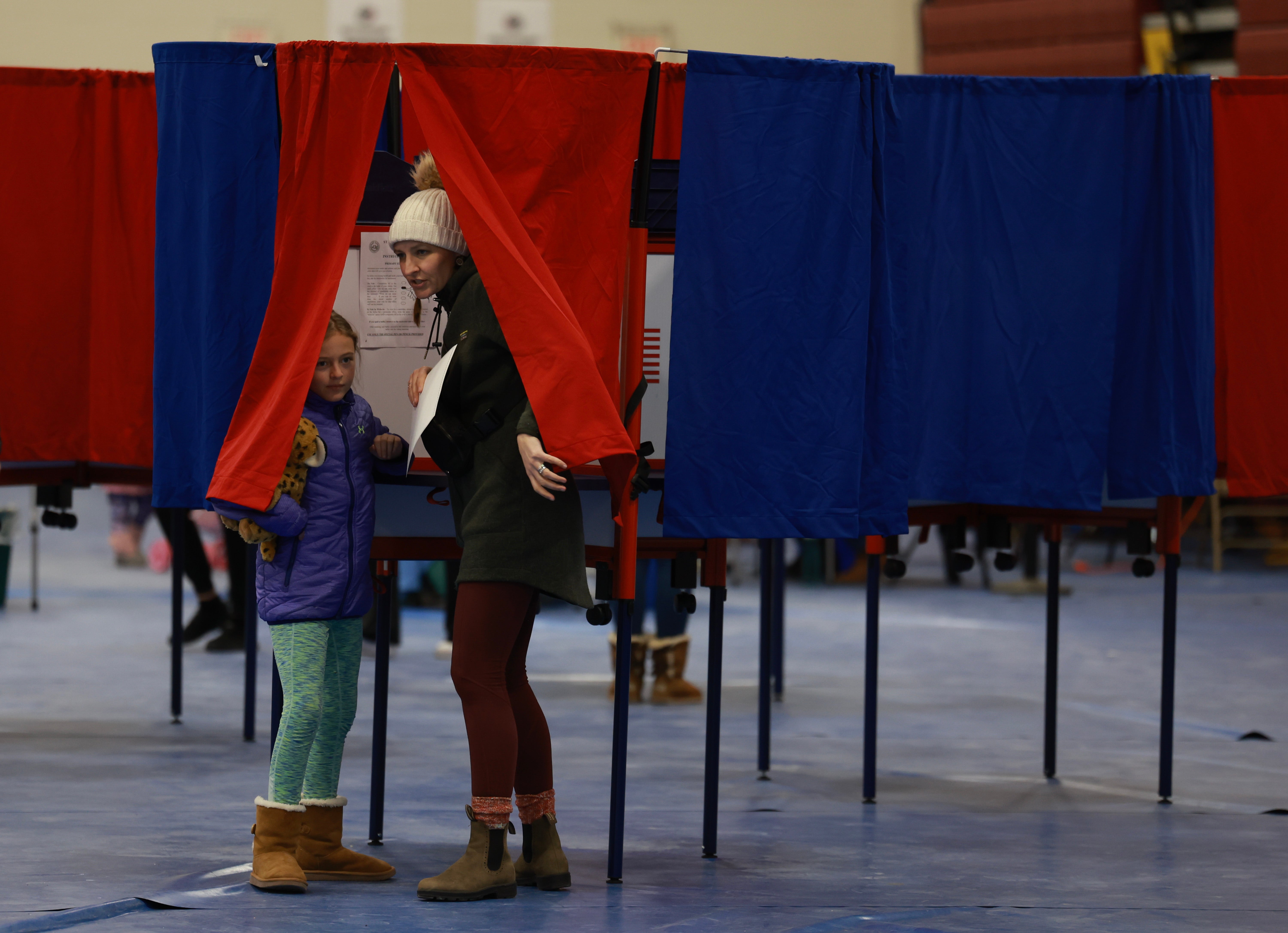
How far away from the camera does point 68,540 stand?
40.8 feet

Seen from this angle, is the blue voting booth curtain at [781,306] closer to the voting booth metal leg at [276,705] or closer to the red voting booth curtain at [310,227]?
the red voting booth curtain at [310,227]

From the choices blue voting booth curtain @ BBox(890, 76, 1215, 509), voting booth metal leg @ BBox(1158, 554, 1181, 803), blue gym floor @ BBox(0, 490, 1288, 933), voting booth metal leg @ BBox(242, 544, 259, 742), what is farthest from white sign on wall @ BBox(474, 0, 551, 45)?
voting booth metal leg @ BBox(1158, 554, 1181, 803)

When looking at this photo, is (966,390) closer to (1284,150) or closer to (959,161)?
(959,161)

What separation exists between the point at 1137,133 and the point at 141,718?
3.86 meters

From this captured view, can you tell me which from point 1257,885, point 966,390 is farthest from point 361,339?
point 1257,885

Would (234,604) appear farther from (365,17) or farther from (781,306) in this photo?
(365,17)

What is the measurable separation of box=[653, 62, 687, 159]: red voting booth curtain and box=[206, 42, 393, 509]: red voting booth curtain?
0.88 meters

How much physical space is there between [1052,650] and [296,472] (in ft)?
8.53

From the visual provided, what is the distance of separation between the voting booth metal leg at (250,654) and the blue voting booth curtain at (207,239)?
58.3 inches

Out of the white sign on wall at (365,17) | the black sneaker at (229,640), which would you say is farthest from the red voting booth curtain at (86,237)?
the white sign on wall at (365,17)

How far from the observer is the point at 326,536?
2973mm

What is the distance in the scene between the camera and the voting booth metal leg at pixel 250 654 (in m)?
4.64

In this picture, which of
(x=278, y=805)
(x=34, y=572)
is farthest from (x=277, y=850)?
(x=34, y=572)

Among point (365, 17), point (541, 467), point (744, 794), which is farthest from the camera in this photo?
point (365, 17)
